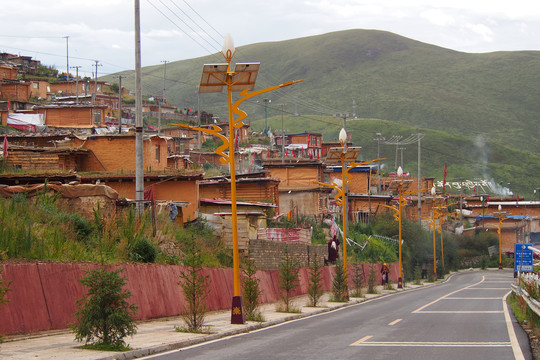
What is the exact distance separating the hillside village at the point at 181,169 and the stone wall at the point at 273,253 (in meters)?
0.47

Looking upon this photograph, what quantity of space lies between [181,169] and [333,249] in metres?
11.3

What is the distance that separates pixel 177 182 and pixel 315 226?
61.8ft

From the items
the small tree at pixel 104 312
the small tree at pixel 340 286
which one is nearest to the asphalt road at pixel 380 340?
the small tree at pixel 104 312

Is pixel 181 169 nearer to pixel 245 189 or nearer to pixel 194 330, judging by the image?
pixel 245 189

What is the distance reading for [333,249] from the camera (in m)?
46.9

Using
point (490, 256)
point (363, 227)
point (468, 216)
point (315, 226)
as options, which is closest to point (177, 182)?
point (315, 226)

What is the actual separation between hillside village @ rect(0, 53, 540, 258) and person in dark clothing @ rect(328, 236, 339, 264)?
5.31ft

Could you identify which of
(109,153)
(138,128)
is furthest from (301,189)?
(138,128)

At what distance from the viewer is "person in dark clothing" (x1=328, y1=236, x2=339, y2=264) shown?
46.2m

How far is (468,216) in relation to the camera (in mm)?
117938

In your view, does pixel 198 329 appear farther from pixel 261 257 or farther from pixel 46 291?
pixel 261 257

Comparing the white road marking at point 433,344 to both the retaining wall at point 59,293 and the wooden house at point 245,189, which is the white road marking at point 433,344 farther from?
the wooden house at point 245,189

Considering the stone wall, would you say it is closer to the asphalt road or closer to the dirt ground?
the asphalt road

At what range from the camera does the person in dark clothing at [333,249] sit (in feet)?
152
